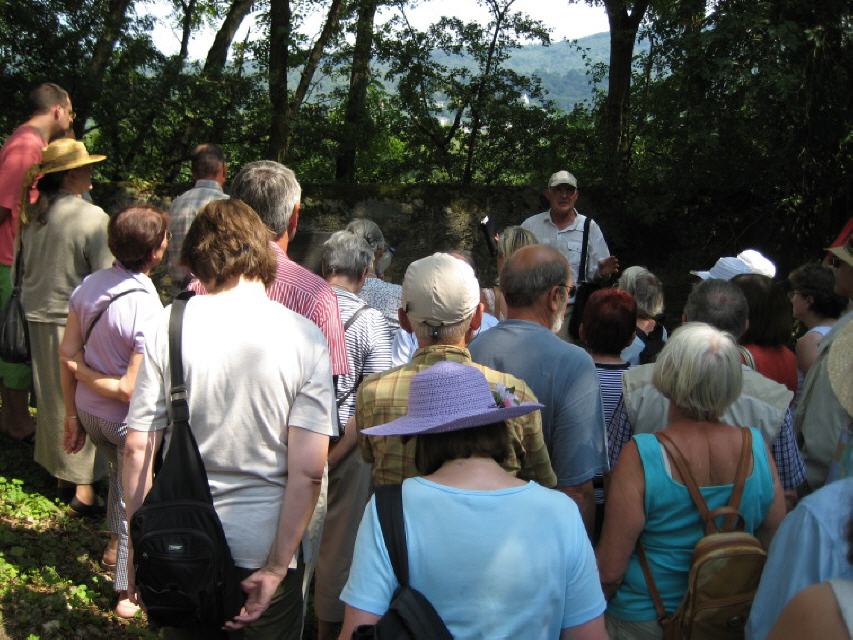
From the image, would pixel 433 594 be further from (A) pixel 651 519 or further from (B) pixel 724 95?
(B) pixel 724 95

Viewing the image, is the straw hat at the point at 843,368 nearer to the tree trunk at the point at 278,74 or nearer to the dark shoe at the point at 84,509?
the dark shoe at the point at 84,509

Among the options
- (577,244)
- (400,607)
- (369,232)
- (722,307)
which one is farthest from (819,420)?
(577,244)

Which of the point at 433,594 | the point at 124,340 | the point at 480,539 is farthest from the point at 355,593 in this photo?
the point at 124,340

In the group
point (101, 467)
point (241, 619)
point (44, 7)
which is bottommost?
point (101, 467)

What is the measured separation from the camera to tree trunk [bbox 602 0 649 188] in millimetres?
8352

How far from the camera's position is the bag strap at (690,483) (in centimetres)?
266

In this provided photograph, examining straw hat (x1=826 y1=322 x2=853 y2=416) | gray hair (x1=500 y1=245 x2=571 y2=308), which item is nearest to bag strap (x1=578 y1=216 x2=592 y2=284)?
gray hair (x1=500 y1=245 x2=571 y2=308)

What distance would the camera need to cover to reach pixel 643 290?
489 centimetres

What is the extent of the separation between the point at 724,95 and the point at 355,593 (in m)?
6.15

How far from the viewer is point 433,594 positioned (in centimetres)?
193

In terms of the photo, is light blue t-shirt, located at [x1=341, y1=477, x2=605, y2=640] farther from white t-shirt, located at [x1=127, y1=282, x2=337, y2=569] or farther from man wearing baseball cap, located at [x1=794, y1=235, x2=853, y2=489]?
man wearing baseball cap, located at [x1=794, y1=235, x2=853, y2=489]

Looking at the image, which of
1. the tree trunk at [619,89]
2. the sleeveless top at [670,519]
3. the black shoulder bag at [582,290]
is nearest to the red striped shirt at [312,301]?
the sleeveless top at [670,519]

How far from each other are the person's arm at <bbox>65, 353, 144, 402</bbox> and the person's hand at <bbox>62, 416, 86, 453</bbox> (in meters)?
0.24

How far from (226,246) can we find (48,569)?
248 cm
